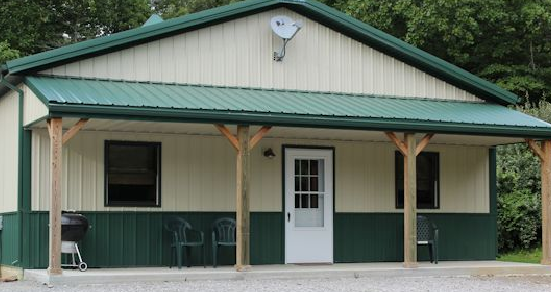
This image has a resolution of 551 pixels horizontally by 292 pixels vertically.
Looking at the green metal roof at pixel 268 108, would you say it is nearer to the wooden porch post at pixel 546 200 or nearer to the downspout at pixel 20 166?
the wooden porch post at pixel 546 200

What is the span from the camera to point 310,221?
55.3 feet

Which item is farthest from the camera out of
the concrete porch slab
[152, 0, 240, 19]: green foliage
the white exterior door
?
[152, 0, 240, 19]: green foliage

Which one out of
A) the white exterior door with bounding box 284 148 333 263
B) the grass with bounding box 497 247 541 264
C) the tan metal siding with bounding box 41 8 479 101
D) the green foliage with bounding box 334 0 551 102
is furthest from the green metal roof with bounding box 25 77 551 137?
the green foliage with bounding box 334 0 551 102

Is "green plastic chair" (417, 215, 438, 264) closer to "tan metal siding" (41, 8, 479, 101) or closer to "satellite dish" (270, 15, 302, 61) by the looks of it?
"tan metal siding" (41, 8, 479, 101)

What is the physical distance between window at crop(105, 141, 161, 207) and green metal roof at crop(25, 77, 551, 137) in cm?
114

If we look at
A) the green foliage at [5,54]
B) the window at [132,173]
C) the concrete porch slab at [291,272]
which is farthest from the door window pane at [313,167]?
the green foliage at [5,54]

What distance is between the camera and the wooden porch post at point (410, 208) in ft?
50.1

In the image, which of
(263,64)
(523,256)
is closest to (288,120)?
(263,64)

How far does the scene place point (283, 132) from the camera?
16.0 m

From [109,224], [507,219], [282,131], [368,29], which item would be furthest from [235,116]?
[507,219]

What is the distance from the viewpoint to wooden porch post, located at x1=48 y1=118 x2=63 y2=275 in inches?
504

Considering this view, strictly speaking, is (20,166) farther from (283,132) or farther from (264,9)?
(264,9)

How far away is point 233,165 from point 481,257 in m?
5.47

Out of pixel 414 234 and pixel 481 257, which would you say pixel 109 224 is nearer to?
pixel 414 234
